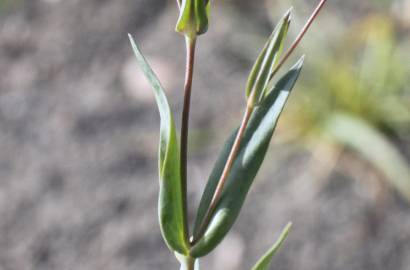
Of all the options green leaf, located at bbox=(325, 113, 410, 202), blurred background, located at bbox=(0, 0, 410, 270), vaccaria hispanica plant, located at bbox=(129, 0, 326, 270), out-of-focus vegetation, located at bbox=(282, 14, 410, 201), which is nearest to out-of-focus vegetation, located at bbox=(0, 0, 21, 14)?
blurred background, located at bbox=(0, 0, 410, 270)

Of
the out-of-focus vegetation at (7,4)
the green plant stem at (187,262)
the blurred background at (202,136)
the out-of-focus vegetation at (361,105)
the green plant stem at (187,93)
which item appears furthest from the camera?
the out-of-focus vegetation at (7,4)

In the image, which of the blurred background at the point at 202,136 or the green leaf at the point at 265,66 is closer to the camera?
the green leaf at the point at 265,66

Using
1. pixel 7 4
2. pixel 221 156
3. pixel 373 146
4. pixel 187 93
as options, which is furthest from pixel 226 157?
pixel 7 4

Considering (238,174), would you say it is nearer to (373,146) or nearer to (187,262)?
(187,262)

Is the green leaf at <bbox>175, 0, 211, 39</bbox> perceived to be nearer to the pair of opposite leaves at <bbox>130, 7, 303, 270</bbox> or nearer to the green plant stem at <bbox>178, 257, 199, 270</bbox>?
the pair of opposite leaves at <bbox>130, 7, 303, 270</bbox>

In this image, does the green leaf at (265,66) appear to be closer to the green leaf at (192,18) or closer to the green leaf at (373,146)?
the green leaf at (192,18)

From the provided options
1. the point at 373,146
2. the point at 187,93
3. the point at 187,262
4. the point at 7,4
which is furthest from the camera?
the point at 7,4

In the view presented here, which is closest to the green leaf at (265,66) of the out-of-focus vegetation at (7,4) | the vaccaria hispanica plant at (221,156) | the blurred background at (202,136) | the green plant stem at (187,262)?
the vaccaria hispanica plant at (221,156)
